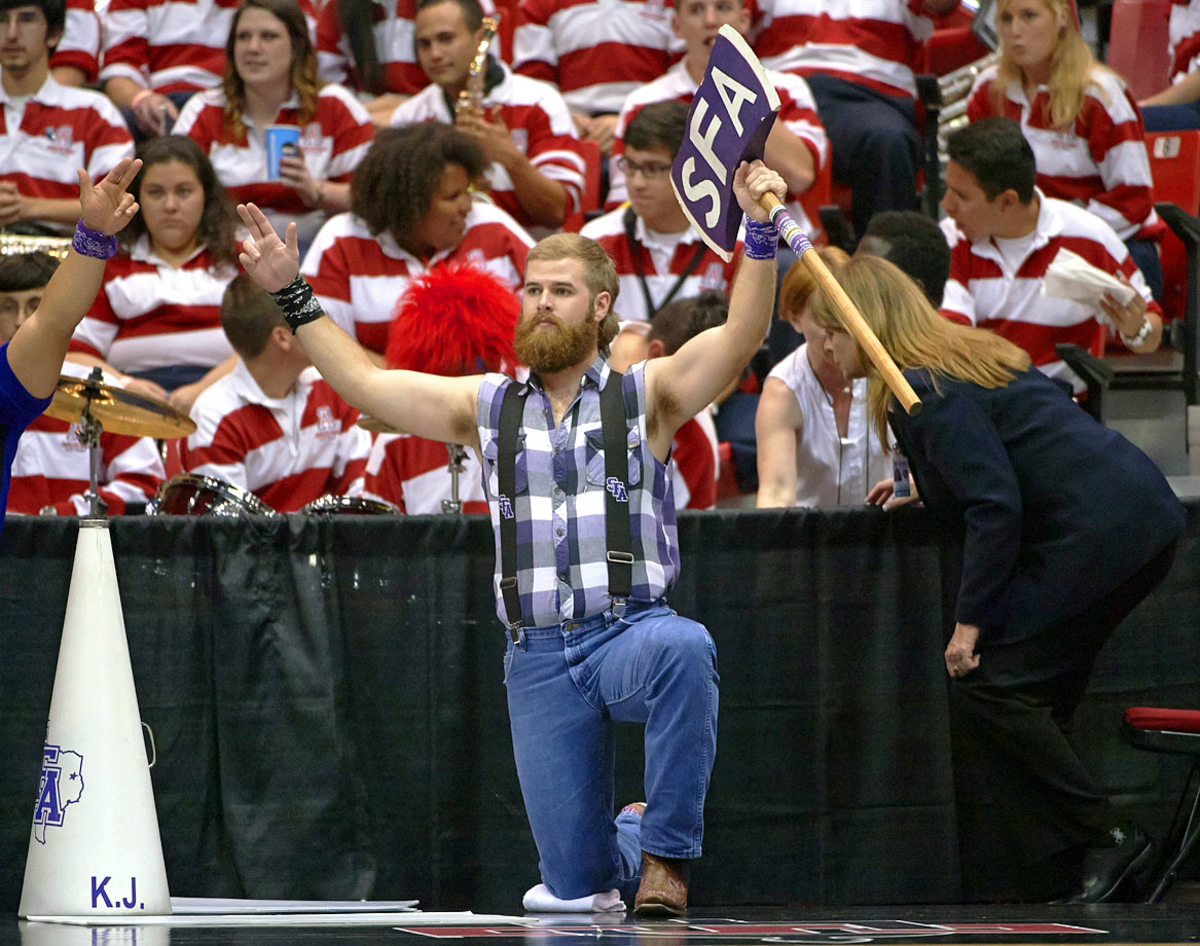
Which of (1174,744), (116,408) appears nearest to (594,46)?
(116,408)

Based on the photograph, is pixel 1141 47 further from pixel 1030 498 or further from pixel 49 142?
pixel 49 142

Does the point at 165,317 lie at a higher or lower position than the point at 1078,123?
lower

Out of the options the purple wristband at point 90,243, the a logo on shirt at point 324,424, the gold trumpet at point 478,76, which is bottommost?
the a logo on shirt at point 324,424

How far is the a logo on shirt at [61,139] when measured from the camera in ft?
25.4

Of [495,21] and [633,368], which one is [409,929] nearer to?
[633,368]

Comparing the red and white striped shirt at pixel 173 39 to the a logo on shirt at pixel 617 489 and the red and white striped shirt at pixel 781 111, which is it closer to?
the red and white striped shirt at pixel 781 111

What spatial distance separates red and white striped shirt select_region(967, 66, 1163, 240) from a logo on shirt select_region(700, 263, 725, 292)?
5.11 ft

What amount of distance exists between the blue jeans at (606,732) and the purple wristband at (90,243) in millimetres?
1394

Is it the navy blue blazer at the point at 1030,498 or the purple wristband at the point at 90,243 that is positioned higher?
the purple wristband at the point at 90,243

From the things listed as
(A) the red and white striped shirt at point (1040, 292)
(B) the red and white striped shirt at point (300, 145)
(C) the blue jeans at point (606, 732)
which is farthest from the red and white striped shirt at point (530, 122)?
(C) the blue jeans at point (606, 732)

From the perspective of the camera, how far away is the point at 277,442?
641 centimetres

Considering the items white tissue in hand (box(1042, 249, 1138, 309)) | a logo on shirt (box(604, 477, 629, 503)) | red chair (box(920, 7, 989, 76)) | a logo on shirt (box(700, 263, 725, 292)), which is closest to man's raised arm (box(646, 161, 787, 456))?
a logo on shirt (box(604, 477, 629, 503))

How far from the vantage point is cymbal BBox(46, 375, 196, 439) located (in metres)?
5.29

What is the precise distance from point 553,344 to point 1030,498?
1427 mm
